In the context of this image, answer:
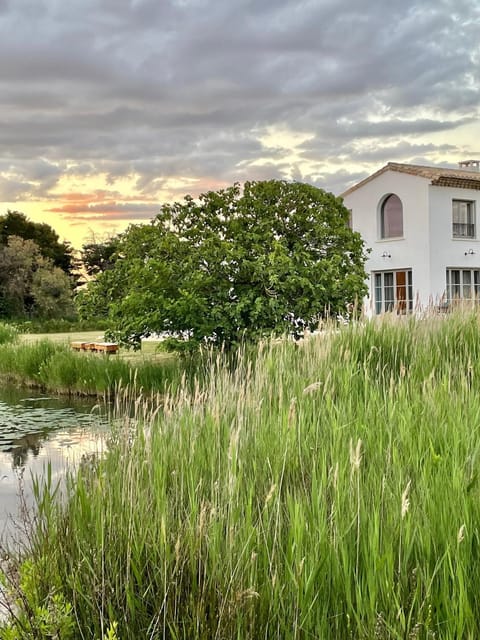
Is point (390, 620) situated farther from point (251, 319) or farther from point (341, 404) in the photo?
point (251, 319)

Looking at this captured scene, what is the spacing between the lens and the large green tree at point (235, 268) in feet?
34.1

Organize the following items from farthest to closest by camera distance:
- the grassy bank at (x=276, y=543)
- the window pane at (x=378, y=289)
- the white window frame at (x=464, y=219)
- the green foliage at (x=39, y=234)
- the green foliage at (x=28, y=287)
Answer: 1. the green foliage at (x=39, y=234)
2. the green foliage at (x=28, y=287)
3. the window pane at (x=378, y=289)
4. the white window frame at (x=464, y=219)
5. the grassy bank at (x=276, y=543)

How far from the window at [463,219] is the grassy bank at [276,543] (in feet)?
71.3

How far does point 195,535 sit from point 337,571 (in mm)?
616

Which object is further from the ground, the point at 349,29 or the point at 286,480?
the point at 349,29

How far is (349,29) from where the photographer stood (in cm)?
1468

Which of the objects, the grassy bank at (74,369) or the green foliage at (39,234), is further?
the green foliage at (39,234)

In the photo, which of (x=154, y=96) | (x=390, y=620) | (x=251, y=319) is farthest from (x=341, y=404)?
(x=154, y=96)

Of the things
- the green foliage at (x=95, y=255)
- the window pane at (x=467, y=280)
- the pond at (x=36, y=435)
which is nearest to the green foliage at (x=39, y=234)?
the green foliage at (x=95, y=255)

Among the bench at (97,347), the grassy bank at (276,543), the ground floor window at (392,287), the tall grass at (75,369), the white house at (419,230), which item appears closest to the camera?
the grassy bank at (276,543)

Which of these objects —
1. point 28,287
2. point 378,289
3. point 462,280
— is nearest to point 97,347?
point 378,289

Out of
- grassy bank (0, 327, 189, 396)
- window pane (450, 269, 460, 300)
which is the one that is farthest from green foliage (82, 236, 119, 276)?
grassy bank (0, 327, 189, 396)

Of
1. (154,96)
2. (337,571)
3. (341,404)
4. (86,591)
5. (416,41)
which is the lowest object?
(86,591)

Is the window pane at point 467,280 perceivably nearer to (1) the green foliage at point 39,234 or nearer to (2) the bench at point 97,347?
(2) the bench at point 97,347
